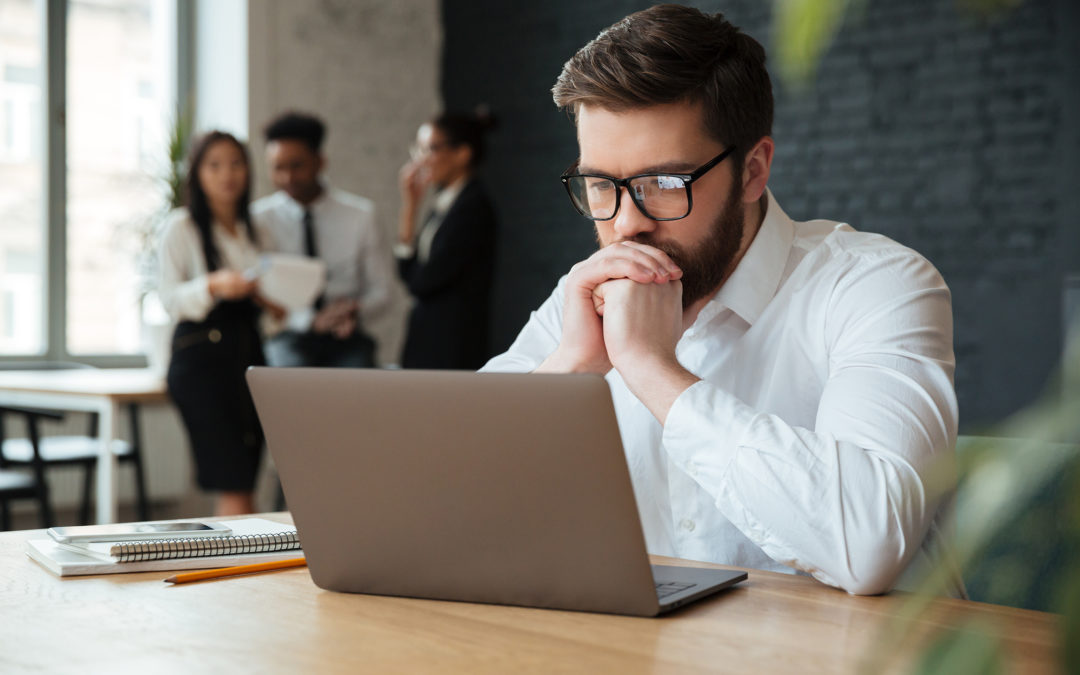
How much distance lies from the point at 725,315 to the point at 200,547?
765 mm

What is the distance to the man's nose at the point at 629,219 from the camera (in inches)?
55.2

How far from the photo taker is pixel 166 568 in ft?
3.61

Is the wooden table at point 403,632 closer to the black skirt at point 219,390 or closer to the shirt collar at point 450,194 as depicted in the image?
the black skirt at point 219,390

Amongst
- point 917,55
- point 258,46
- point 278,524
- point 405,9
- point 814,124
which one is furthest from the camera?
point 405,9

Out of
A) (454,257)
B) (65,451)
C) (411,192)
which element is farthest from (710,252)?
(411,192)

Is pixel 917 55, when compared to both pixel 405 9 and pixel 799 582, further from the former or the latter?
pixel 799 582

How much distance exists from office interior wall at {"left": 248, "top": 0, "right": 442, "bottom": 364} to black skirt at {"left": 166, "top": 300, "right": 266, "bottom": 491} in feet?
6.52

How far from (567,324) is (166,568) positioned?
549mm

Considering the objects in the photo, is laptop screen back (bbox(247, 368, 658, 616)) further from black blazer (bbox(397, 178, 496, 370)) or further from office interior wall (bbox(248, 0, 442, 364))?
office interior wall (bbox(248, 0, 442, 364))

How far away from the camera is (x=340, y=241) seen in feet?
14.2

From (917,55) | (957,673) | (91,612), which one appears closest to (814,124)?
(917,55)

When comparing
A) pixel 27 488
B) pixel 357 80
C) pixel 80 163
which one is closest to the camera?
pixel 27 488

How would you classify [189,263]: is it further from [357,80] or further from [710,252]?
[710,252]

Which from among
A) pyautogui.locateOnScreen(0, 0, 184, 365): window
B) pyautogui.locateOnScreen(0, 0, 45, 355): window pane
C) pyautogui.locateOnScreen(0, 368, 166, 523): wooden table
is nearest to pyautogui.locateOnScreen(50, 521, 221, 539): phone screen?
pyautogui.locateOnScreen(0, 368, 166, 523): wooden table
